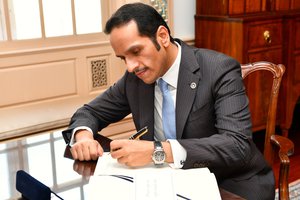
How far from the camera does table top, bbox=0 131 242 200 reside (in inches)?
47.6

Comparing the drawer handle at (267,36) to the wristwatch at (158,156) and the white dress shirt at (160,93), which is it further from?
the wristwatch at (158,156)

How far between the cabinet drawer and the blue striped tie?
2046mm

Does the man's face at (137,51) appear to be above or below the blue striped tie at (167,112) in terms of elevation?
above

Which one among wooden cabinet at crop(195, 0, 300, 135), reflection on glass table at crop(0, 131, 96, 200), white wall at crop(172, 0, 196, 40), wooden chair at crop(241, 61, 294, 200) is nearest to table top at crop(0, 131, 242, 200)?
reflection on glass table at crop(0, 131, 96, 200)

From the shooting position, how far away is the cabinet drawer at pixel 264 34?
347 cm

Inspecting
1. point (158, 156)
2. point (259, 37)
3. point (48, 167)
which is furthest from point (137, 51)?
point (259, 37)

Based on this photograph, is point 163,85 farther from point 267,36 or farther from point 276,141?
point 267,36

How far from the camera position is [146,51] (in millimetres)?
1421

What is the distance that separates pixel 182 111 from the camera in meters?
1.53

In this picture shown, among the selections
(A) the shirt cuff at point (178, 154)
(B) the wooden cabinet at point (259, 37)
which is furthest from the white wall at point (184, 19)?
(A) the shirt cuff at point (178, 154)

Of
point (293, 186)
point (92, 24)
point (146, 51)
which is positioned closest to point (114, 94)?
point (146, 51)

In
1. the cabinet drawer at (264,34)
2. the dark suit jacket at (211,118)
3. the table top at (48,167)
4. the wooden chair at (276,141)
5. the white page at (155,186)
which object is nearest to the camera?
the white page at (155,186)

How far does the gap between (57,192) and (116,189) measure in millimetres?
209

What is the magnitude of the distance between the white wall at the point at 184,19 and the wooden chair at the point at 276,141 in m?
Result: 2.23
